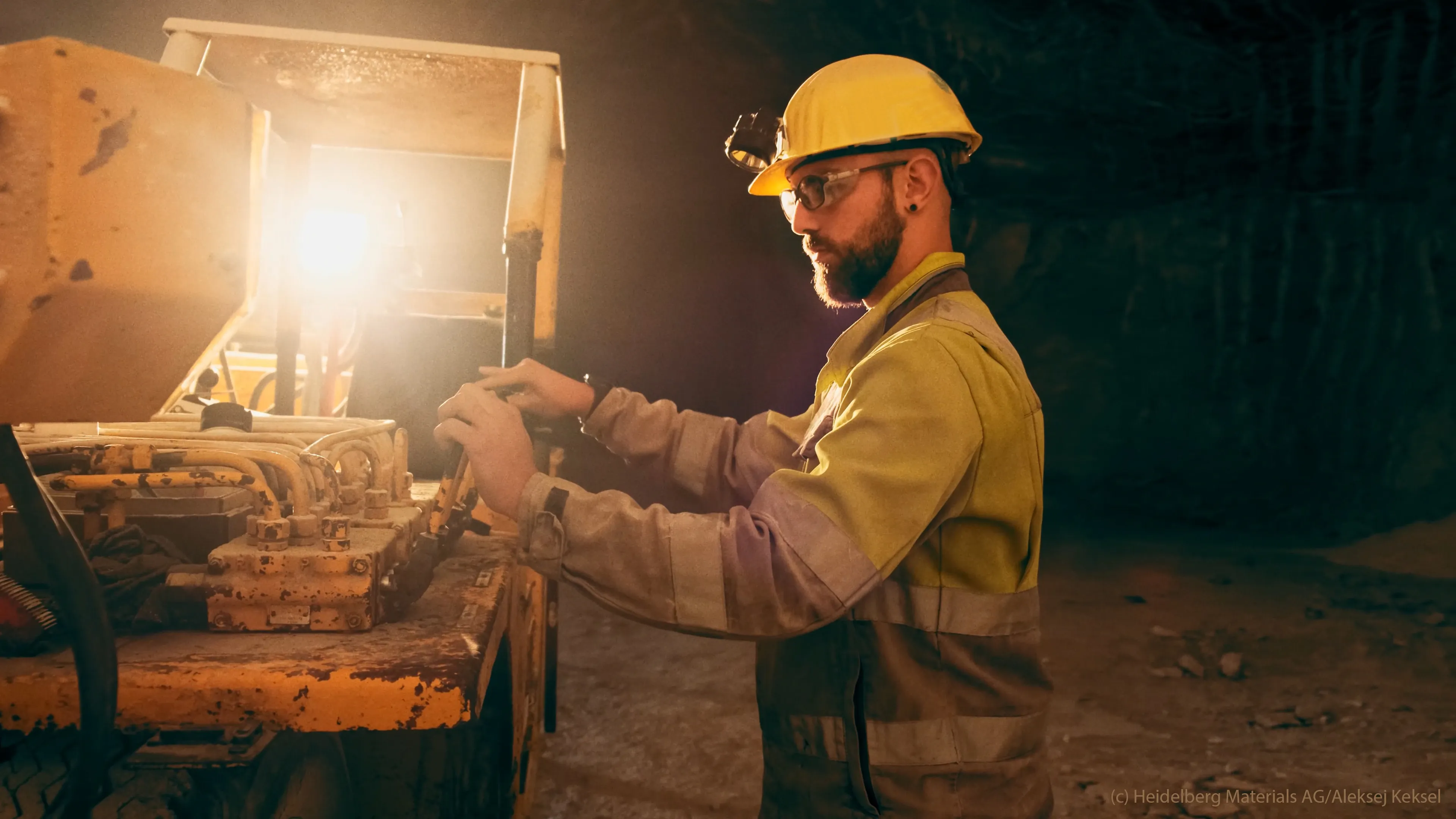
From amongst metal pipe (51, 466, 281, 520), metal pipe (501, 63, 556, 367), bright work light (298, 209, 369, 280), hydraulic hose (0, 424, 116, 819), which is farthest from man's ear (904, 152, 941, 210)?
bright work light (298, 209, 369, 280)

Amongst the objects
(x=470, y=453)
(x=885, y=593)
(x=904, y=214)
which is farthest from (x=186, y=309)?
(x=904, y=214)

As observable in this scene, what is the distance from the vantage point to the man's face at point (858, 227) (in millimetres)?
1498

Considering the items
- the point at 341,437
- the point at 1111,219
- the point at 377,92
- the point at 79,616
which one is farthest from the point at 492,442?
the point at 1111,219

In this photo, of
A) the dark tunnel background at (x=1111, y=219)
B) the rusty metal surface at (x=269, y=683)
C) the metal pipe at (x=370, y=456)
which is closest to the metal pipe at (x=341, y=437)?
the metal pipe at (x=370, y=456)

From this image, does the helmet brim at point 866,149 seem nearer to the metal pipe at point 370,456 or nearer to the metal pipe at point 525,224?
the metal pipe at point 525,224

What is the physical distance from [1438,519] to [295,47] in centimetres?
869

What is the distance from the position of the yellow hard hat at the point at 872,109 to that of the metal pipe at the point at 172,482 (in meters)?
1.03

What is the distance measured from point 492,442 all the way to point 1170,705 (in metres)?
3.80

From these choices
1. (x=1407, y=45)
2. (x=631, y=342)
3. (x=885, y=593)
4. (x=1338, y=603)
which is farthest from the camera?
(x=631, y=342)

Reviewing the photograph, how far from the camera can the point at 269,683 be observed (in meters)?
0.99

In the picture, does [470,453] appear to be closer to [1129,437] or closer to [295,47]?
[295,47]

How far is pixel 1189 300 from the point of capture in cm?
773

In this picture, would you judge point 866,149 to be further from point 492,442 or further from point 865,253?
point 492,442

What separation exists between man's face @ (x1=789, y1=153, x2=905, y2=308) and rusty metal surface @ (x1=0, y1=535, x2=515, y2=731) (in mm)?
887
